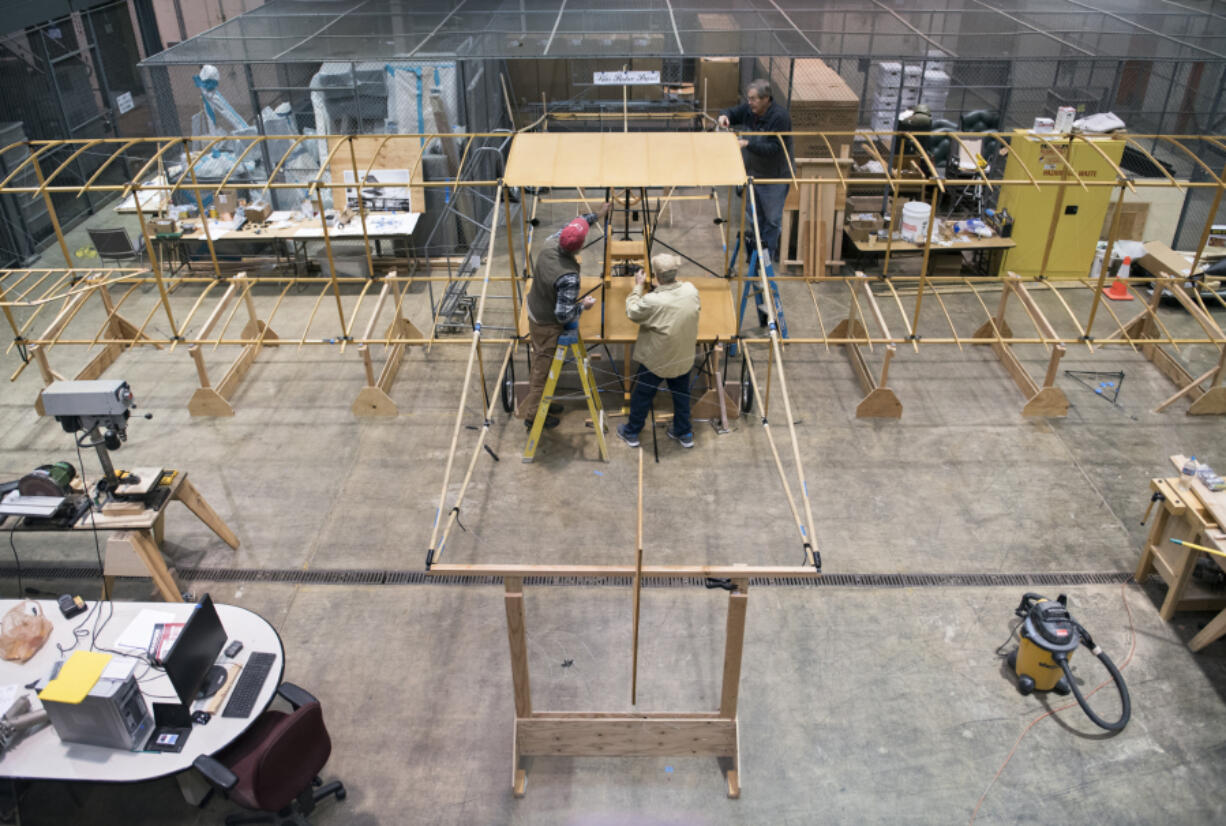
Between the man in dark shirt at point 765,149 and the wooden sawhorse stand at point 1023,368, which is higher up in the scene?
the man in dark shirt at point 765,149

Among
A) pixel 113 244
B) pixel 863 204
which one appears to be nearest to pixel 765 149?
pixel 863 204

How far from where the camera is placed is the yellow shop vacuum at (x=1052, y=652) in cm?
662

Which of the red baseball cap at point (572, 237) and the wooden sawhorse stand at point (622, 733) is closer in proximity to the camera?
the wooden sawhorse stand at point (622, 733)

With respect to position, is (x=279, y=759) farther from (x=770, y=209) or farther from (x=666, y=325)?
(x=770, y=209)

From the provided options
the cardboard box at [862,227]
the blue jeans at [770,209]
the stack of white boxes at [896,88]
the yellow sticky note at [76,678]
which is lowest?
the cardboard box at [862,227]

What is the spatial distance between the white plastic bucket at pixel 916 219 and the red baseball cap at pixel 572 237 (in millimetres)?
5822

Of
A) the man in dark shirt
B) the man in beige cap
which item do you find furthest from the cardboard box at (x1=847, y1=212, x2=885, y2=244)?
the man in beige cap

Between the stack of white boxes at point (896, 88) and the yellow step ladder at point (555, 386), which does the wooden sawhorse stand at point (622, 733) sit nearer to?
the yellow step ladder at point (555, 386)

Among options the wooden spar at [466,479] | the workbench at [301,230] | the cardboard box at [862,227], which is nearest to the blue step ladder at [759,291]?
the cardboard box at [862,227]

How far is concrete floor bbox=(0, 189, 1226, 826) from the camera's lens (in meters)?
6.31

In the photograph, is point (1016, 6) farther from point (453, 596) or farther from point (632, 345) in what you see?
point (453, 596)

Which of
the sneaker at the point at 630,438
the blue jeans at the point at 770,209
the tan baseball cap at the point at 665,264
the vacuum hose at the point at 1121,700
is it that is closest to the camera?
the vacuum hose at the point at 1121,700

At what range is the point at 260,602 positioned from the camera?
785cm

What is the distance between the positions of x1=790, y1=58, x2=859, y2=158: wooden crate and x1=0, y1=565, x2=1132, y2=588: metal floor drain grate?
7260 millimetres
